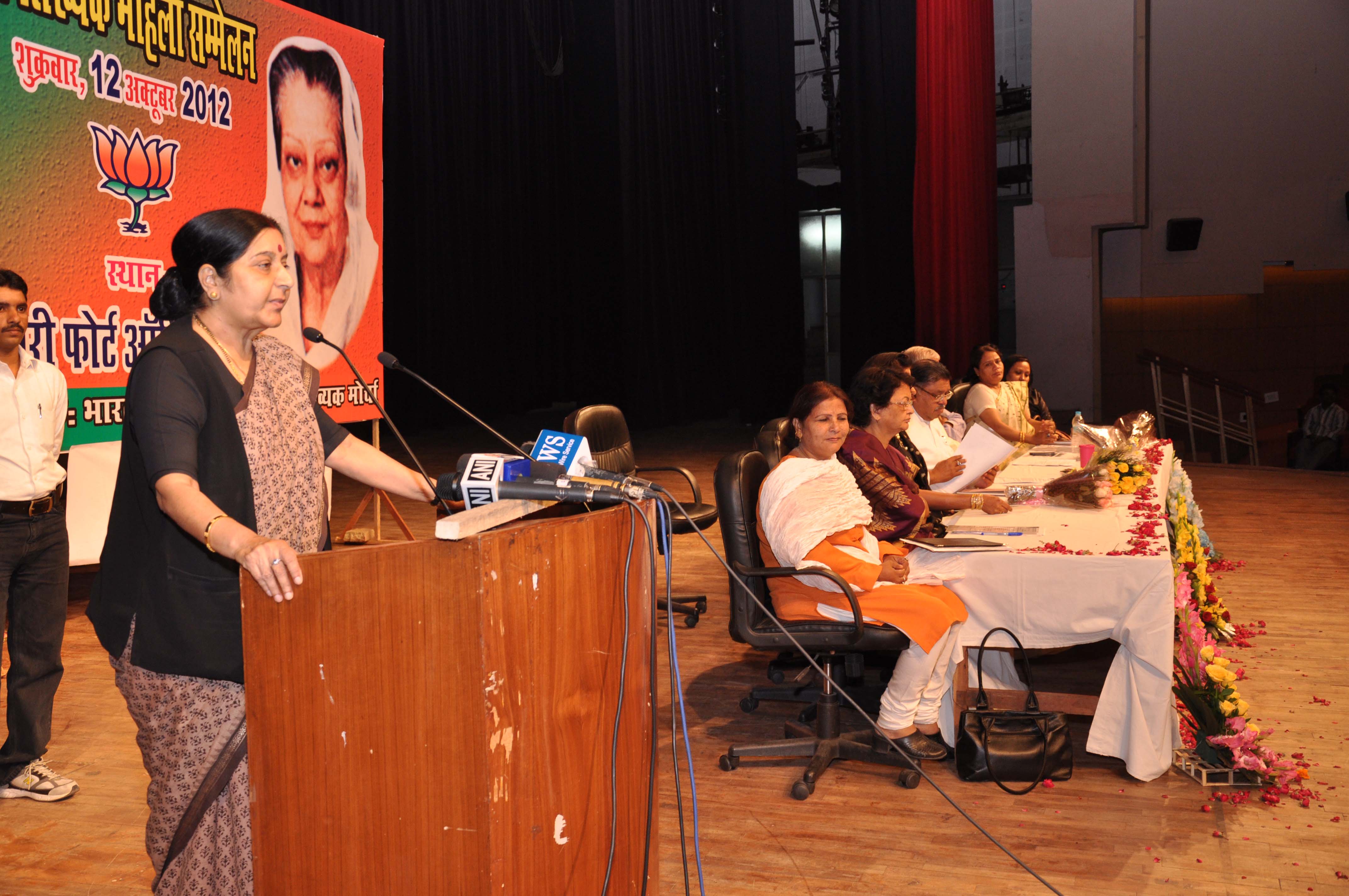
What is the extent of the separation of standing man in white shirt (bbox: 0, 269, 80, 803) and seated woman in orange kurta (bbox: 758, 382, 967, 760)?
78.4 inches

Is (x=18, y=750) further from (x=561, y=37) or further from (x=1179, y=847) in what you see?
(x=561, y=37)

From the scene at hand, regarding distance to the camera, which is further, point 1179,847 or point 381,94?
point 381,94

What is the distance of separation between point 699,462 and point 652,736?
868 centimetres

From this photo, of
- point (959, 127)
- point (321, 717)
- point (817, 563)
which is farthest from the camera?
point (959, 127)

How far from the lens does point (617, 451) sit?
16.0ft

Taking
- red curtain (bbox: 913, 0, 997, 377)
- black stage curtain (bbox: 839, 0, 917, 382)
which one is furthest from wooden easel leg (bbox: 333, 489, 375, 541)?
red curtain (bbox: 913, 0, 997, 377)

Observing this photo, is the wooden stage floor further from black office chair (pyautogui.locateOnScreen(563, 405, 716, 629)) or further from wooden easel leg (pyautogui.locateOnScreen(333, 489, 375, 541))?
wooden easel leg (pyautogui.locateOnScreen(333, 489, 375, 541))

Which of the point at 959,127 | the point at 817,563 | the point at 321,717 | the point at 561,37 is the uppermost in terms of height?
the point at 561,37

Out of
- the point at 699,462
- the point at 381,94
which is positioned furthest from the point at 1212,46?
the point at 381,94

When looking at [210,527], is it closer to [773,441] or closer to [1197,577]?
[773,441]

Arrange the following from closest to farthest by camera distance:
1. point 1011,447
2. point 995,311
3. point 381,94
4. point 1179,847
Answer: point 1179,847 → point 1011,447 → point 381,94 → point 995,311

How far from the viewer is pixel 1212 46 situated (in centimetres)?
1087

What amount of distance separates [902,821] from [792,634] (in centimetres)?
55

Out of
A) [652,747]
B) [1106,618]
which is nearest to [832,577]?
[1106,618]
